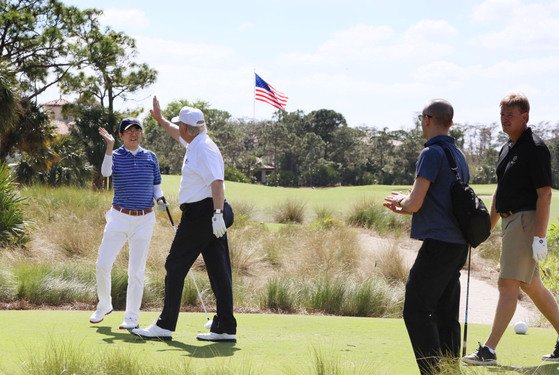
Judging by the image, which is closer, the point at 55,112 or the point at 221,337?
the point at 221,337

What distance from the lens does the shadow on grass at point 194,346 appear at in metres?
6.37

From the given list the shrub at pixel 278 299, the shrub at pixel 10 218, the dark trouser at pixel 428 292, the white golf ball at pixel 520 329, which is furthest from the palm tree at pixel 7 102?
the dark trouser at pixel 428 292

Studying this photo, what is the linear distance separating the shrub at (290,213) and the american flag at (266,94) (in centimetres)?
1020

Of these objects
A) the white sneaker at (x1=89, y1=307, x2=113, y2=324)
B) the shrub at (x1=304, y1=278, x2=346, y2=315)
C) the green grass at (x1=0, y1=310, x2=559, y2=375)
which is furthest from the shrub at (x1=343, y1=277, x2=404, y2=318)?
the white sneaker at (x1=89, y1=307, x2=113, y2=324)

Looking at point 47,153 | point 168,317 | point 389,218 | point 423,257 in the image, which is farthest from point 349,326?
point 47,153

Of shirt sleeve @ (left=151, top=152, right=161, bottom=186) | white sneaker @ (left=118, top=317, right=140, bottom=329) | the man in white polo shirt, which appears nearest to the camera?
the man in white polo shirt

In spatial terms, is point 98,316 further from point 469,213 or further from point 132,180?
point 469,213

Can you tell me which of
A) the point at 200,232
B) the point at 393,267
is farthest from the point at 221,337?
the point at 393,267

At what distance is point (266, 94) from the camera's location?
35812 mm

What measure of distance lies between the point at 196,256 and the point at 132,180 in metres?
1.11

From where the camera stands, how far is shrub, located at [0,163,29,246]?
14527 millimetres

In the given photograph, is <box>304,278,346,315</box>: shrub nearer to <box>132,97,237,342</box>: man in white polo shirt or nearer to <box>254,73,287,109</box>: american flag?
<box>132,97,237,342</box>: man in white polo shirt

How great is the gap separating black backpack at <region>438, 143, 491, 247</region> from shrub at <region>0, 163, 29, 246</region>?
10641mm

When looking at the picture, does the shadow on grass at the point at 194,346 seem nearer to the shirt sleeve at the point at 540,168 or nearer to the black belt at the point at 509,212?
the black belt at the point at 509,212
